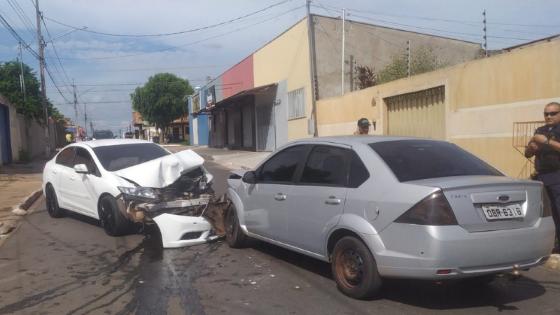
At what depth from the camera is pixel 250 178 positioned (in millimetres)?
6918

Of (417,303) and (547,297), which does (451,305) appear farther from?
(547,297)

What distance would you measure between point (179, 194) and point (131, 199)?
27.2 inches

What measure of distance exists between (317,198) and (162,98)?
189ft

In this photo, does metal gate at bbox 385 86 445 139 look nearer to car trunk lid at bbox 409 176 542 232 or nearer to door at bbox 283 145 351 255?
door at bbox 283 145 351 255

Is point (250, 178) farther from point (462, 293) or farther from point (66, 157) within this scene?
point (66, 157)

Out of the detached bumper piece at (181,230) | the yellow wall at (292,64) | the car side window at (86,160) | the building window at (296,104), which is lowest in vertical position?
the detached bumper piece at (181,230)

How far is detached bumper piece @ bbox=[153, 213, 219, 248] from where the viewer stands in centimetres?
756

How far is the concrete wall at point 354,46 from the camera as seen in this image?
934 inches

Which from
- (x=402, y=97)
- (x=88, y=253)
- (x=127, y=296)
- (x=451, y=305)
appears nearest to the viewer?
(x=451, y=305)

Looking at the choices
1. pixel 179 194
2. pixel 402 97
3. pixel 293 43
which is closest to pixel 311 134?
pixel 293 43

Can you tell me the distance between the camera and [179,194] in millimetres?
8320

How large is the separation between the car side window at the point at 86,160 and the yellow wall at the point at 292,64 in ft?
48.1

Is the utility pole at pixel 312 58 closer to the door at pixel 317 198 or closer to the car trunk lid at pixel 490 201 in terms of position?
the door at pixel 317 198

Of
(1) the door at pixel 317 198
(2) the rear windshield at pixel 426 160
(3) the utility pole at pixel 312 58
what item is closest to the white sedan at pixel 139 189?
(1) the door at pixel 317 198
